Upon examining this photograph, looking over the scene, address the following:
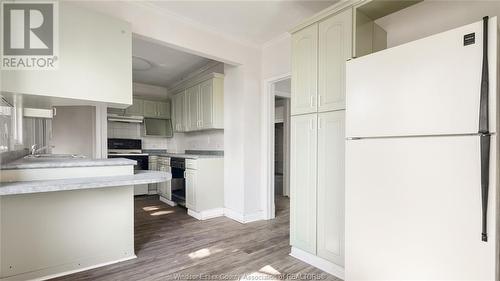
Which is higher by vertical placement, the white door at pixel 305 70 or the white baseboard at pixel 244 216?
the white door at pixel 305 70

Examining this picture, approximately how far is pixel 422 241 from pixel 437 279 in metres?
0.19

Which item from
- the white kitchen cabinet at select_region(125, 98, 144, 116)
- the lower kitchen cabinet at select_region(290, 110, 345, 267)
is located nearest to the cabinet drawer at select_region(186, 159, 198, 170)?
the lower kitchen cabinet at select_region(290, 110, 345, 267)

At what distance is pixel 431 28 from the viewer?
2.03 m

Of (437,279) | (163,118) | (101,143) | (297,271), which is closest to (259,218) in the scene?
(297,271)

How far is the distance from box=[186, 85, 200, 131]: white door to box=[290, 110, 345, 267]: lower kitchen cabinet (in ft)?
7.93

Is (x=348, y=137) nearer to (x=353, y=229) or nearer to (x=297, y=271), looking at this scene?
(x=353, y=229)

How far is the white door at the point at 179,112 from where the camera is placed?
4.93 metres

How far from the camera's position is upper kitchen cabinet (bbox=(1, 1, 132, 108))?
1789mm

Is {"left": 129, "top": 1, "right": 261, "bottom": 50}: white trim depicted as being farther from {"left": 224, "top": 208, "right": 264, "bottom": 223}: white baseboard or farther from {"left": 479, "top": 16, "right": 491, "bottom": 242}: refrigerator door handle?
{"left": 479, "top": 16, "right": 491, "bottom": 242}: refrigerator door handle

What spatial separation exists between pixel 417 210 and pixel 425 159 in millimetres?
293

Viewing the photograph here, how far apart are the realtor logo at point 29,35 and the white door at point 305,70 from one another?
6.60 feet

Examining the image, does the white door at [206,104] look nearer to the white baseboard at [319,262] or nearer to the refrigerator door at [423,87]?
the white baseboard at [319,262]

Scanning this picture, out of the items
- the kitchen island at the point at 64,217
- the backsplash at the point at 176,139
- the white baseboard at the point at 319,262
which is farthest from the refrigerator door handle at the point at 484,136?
the backsplash at the point at 176,139

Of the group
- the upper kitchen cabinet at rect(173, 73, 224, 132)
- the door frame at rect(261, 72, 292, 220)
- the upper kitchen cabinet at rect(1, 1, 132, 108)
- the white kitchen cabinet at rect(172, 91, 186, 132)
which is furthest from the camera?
the white kitchen cabinet at rect(172, 91, 186, 132)
